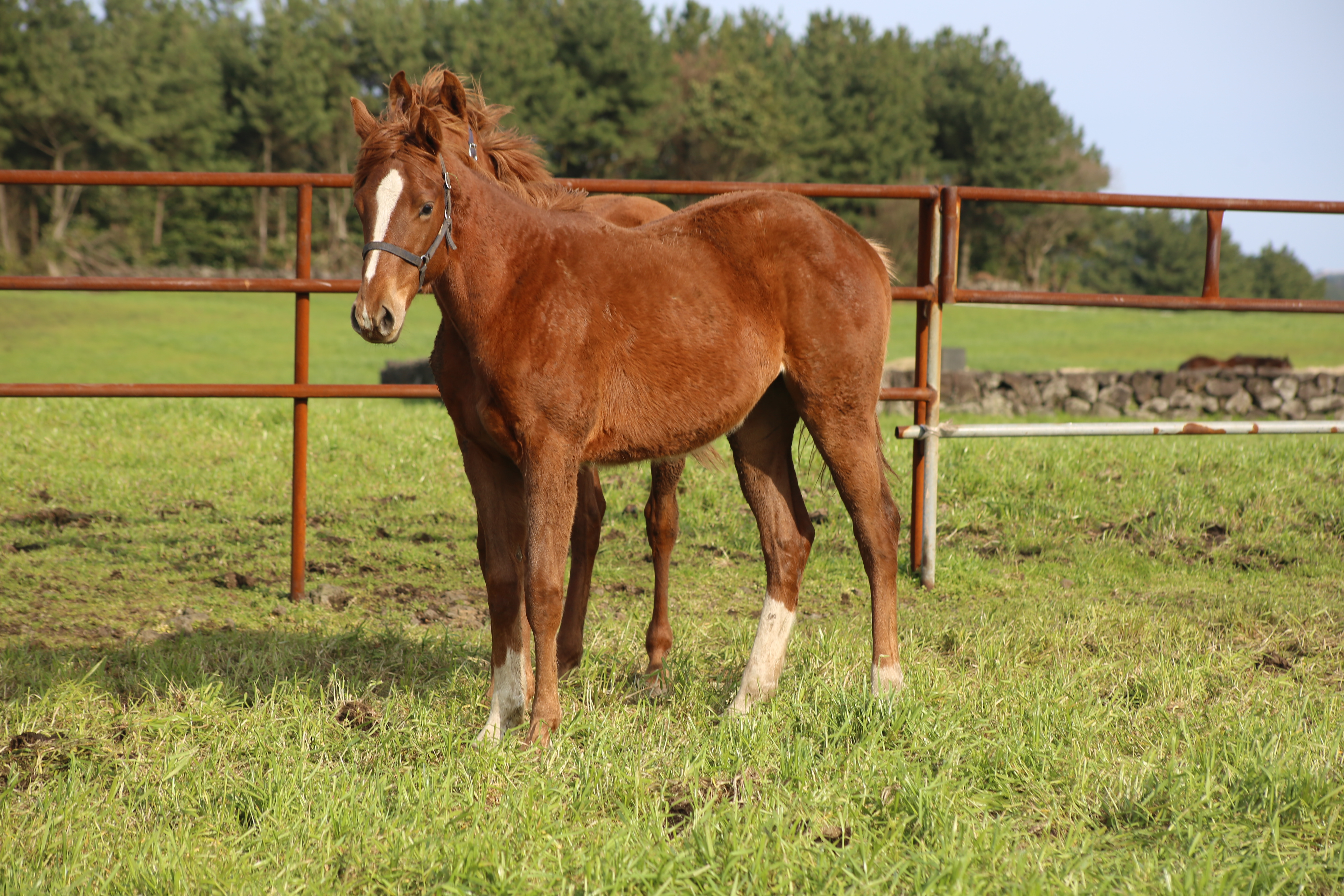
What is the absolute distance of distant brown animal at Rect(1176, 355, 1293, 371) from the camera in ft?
47.3

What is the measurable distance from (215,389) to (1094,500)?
490 cm

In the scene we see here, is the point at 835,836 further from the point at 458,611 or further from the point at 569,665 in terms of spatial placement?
the point at 458,611

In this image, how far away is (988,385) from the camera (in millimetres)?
14133

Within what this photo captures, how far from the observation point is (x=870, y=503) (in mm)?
3469

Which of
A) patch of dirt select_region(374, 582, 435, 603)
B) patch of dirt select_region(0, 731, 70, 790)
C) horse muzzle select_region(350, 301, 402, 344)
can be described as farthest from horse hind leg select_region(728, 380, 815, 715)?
patch of dirt select_region(0, 731, 70, 790)

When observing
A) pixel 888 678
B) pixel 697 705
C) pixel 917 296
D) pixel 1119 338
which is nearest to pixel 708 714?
pixel 697 705

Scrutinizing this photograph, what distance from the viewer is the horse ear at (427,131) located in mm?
2715

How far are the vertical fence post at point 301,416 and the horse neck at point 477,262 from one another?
78.1 inches

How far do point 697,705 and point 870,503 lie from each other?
894 mm

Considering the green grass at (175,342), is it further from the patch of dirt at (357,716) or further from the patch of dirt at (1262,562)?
the patch of dirt at (1262,562)

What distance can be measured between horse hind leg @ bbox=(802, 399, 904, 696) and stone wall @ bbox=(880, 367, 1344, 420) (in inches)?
405

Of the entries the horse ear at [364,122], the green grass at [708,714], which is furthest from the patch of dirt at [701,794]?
the horse ear at [364,122]

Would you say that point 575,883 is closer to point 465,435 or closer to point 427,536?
point 465,435

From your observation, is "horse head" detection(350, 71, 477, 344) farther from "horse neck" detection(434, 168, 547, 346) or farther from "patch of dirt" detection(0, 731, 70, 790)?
"patch of dirt" detection(0, 731, 70, 790)
